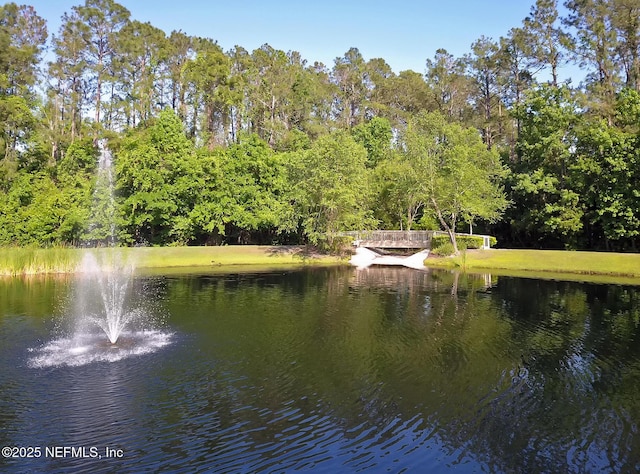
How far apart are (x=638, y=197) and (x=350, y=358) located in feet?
127

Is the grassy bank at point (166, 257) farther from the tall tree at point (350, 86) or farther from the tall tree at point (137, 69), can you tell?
the tall tree at point (350, 86)

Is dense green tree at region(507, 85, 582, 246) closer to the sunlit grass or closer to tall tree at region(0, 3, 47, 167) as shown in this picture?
the sunlit grass

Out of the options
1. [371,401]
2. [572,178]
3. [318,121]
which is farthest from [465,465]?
[318,121]

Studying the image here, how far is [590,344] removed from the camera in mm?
17828

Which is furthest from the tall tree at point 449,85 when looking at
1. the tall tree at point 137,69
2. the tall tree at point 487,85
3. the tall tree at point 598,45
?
the tall tree at point 137,69

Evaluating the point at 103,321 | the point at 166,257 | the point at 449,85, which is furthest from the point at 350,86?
the point at 103,321

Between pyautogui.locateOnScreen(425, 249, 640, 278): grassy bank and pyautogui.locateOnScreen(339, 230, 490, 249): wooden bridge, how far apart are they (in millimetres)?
4508

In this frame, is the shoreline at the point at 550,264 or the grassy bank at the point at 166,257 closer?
the grassy bank at the point at 166,257

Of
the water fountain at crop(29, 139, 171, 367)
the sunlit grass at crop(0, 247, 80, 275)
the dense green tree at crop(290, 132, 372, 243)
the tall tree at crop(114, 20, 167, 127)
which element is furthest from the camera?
the tall tree at crop(114, 20, 167, 127)

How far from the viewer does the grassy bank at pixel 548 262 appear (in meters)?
37.4

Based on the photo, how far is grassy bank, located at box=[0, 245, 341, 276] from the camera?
116ft

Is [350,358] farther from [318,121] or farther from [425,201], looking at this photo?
[318,121]

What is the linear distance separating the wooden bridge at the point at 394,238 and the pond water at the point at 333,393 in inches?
1015

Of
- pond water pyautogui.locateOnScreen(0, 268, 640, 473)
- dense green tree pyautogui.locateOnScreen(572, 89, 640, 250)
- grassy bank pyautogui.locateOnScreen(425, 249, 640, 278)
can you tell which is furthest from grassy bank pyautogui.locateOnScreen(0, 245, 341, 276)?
dense green tree pyautogui.locateOnScreen(572, 89, 640, 250)
